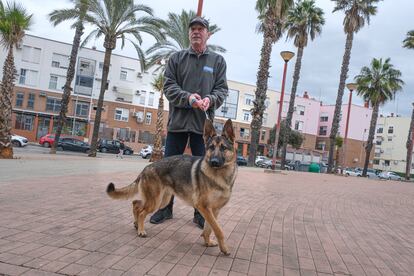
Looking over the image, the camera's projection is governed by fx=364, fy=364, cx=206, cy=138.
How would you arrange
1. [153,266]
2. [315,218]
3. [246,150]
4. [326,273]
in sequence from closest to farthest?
1. [153,266]
2. [326,273]
3. [315,218]
4. [246,150]

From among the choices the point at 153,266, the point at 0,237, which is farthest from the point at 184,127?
the point at 0,237

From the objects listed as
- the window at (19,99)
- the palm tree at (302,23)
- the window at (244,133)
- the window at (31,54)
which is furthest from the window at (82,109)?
the palm tree at (302,23)

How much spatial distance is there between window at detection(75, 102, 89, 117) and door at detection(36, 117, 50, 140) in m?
4.20

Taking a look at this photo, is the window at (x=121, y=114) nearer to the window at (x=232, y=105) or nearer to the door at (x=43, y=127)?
the door at (x=43, y=127)

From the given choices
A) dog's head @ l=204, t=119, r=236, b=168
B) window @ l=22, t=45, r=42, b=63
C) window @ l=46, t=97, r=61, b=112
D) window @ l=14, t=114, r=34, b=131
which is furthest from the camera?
window @ l=46, t=97, r=61, b=112

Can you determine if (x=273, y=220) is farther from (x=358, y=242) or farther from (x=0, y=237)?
(x=0, y=237)

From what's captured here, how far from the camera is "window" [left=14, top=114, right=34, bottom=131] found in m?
50.0

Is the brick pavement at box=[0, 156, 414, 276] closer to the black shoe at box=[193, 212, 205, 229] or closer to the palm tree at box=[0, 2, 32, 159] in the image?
the black shoe at box=[193, 212, 205, 229]

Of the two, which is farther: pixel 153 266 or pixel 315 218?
pixel 315 218

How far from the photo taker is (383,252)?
15.8 feet

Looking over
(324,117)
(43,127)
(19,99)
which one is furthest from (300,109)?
(19,99)

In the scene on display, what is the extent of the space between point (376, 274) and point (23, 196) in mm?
5495

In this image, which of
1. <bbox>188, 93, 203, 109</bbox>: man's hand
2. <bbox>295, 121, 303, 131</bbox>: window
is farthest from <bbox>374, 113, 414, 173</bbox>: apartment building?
<bbox>188, 93, 203, 109</bbox>: man's hand

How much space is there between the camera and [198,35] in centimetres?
511
